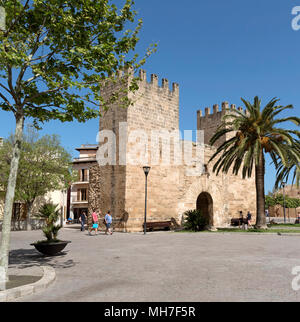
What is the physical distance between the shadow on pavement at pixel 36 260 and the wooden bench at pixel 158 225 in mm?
9494

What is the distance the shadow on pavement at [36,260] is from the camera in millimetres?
7578

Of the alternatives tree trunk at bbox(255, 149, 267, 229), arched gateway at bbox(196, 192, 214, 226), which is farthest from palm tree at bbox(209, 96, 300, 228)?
arched gateway at bbox(196, 192, 214, 226)

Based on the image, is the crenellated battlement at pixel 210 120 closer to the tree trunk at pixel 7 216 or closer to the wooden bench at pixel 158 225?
the wooden bench at pixel 158 225

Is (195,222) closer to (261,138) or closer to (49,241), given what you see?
(261,138)

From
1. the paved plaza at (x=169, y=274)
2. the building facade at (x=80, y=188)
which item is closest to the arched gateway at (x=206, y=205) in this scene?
the paved plaza at (x=169, y=274)

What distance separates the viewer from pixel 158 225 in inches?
751

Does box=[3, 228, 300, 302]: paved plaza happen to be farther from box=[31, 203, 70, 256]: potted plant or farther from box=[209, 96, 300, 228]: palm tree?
box=[209, 96, 300, 228]: palm tree

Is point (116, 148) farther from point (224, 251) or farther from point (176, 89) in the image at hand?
point (224, 251)

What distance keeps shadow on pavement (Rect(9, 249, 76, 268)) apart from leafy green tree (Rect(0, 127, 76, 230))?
1296 cm

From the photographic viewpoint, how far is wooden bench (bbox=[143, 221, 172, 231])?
61.1 feet

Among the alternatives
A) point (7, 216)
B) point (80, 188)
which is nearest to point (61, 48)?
point (7, 216)

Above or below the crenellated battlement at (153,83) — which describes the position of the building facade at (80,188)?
below

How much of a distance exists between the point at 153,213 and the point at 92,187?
15.7 feet
